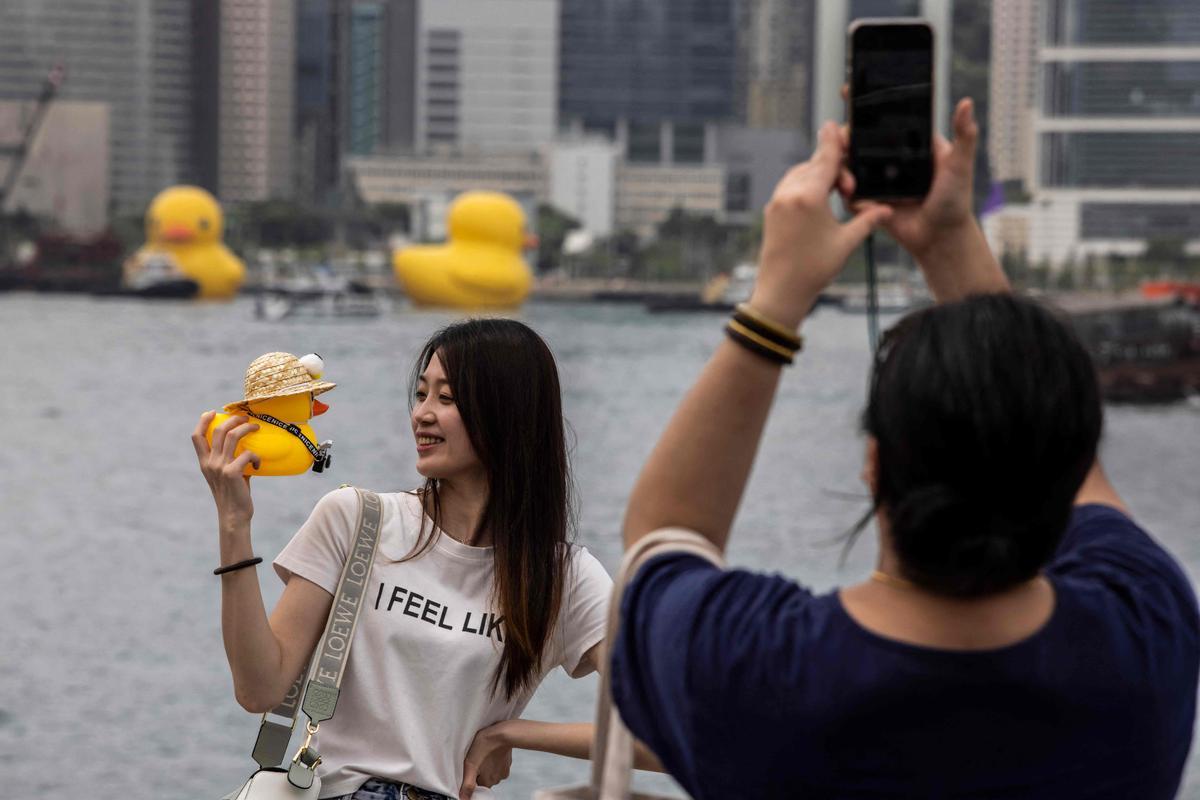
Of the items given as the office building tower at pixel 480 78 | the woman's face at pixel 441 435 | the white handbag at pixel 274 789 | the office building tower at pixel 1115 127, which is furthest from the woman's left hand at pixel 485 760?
the office building tower at pixel 480 78

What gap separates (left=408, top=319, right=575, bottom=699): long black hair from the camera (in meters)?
1.71

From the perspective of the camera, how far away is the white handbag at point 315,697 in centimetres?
159

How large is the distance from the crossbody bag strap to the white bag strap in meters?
0.57

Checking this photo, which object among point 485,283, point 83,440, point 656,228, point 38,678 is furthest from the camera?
point 656,228

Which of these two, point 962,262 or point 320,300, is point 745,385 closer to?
point 962,262

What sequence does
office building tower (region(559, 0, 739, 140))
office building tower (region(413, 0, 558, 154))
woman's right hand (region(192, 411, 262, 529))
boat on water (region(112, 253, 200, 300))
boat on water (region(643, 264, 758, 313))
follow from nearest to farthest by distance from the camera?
1. woman's right hand (region(192, 411, 262, 529))
2. boat on water (region(112, 253, 200, 300))
3. boat on water (region(643, 264, 758, 313))
4. office building tower (region(413, 0, 558, 154))
5. office building tower (region(559, 0, 739, 140))

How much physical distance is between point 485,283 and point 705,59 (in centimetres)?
6073

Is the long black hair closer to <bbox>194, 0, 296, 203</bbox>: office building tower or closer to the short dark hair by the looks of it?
the short dark hair

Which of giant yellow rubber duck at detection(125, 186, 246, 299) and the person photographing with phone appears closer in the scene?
the person photographing with phone

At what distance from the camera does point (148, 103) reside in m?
86.6

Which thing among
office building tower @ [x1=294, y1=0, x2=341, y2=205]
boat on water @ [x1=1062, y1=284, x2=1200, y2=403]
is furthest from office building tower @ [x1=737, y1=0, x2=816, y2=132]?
boat on water @ [x1=1062, y1=284, x2=1200, y2=403]

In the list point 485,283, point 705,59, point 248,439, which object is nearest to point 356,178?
point 705,59

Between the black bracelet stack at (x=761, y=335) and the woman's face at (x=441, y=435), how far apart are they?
0.70 meters

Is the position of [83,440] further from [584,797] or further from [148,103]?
[148,103]
